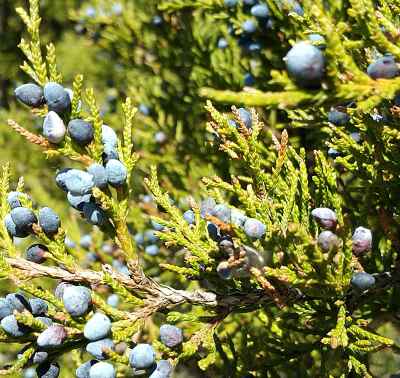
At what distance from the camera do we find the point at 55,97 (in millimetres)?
1252

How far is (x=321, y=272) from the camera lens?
1.12 metres

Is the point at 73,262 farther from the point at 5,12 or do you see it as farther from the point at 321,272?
the point at 5,12

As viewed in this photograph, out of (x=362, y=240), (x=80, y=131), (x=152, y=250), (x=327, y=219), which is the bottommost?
(x=152, y=250)

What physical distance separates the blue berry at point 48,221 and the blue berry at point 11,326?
0.72ft

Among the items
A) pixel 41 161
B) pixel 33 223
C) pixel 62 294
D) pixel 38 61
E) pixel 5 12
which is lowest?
pixel 41 161

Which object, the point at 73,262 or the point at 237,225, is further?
the point at 73,262

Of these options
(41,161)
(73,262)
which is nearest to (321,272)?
(73,262)

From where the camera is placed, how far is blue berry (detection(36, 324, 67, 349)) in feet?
3.76

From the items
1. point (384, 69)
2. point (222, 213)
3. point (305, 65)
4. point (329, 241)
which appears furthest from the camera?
point (222, 213)

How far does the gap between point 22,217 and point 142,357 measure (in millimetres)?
442

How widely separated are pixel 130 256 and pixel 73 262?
0.46 feet

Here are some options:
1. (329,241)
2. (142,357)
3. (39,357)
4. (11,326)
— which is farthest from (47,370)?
(329,241)

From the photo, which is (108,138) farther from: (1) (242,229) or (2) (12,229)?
(1) (242,229)

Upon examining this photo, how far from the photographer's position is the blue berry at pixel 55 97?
125cm
